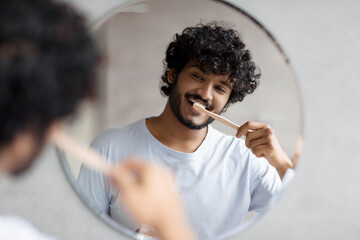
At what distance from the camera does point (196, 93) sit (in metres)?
0.85

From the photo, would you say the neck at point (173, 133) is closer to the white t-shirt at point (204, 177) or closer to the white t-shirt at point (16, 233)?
the white t-shirt at point (204, 177)

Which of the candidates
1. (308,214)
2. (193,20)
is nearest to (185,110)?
(193,20)

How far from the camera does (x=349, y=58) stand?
3.11 feet

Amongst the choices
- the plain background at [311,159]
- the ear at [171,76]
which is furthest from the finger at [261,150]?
the ear at [171,76]

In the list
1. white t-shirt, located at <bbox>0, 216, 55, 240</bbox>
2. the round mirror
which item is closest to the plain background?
the round mirror

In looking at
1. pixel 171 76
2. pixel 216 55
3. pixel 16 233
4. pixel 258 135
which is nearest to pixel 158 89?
pixel 171 76

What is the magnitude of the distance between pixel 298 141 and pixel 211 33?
0.31 metres

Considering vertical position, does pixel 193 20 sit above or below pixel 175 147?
above

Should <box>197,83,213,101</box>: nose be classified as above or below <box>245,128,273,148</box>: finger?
above

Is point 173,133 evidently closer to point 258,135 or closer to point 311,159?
point 258,135

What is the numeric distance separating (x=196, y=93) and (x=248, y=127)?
14cm

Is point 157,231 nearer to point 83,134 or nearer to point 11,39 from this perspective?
point 83,134

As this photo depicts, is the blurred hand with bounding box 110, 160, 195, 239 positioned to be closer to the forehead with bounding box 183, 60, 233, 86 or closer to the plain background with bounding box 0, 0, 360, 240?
the plain background with bounding box 0, 0, 360, 240

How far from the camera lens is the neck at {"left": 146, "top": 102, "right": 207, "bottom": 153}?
0.85 metres
